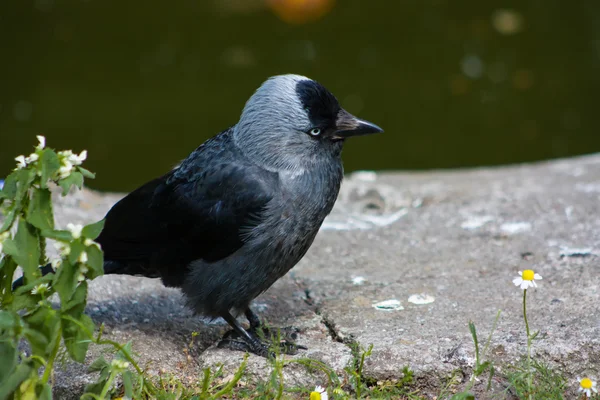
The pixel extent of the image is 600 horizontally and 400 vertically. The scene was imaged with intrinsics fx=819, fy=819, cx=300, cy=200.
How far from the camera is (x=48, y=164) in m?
2.58

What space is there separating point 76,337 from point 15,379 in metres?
0.23

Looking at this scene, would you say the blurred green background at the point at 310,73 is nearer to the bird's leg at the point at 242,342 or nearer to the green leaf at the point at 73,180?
the bird's leg at the point at 242,342

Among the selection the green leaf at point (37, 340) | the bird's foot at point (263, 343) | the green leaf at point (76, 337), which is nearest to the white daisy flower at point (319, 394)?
the bird's foot at point (263, 343)

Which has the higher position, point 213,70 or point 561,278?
point 213,70

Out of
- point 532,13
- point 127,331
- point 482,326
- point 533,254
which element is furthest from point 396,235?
point 532,13

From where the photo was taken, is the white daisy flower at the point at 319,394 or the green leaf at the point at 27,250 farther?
the white daisy flower at the point at 319,394

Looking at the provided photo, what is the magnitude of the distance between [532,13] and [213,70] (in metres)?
3.71

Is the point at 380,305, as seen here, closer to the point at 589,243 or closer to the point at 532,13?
the point at 589,243

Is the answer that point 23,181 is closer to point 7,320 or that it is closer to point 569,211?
point 7,320

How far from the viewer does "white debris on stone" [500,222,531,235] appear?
4.30 metres

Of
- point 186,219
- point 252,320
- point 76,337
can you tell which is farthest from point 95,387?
point 252,320

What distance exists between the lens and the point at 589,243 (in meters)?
4.02

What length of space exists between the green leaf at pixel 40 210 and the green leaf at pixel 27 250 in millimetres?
41

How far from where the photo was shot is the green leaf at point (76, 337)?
102 inches
